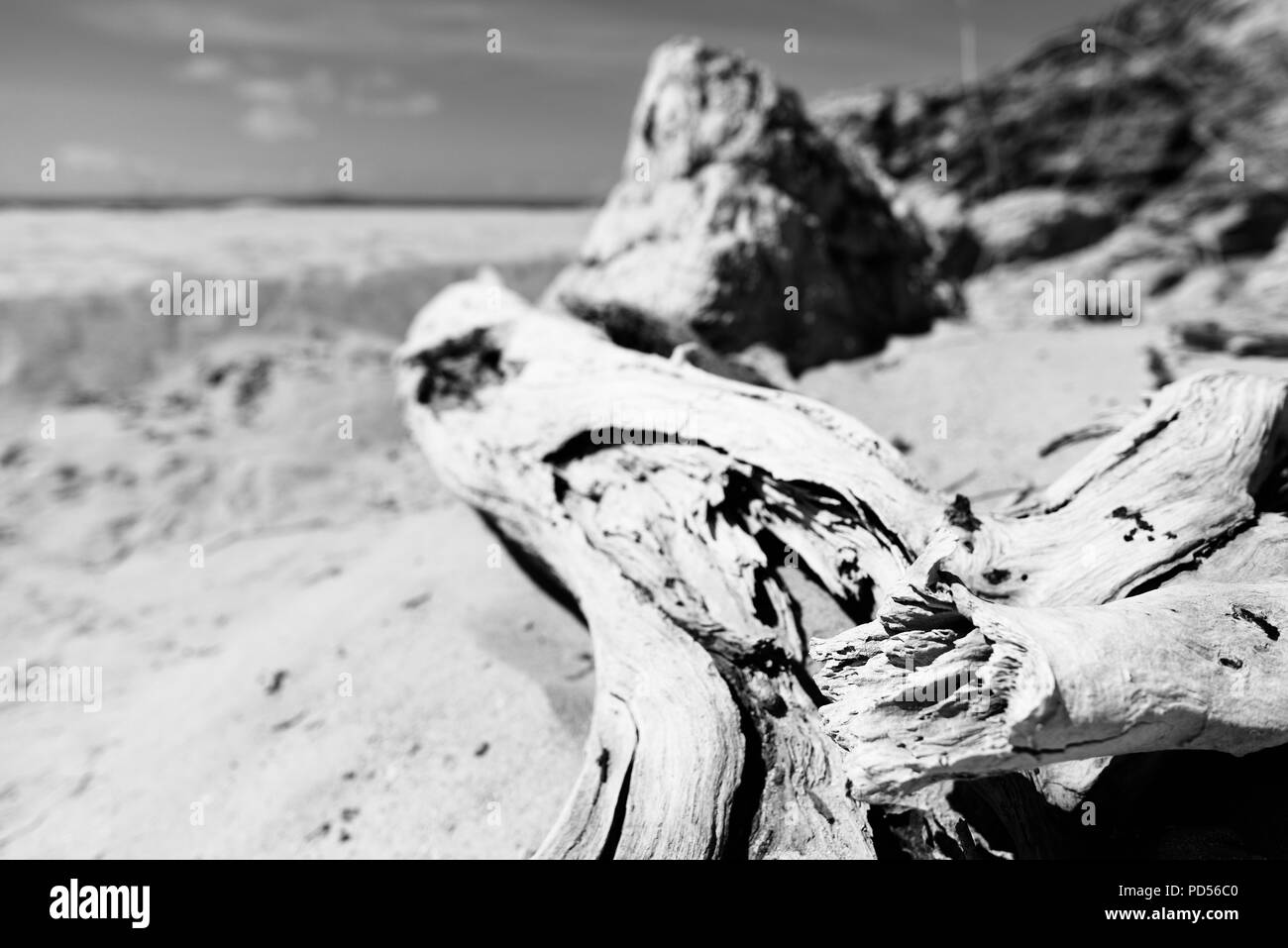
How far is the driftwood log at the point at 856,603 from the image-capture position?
68.4 inches

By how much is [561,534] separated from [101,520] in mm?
4082

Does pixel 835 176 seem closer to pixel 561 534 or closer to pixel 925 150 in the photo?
pixel 561 534

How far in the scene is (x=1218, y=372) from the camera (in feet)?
8.69

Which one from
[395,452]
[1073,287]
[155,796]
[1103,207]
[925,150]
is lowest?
[155,796]

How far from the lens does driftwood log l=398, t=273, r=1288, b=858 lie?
1.74 m

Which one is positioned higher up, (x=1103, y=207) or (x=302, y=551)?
(x=1103, y=207)

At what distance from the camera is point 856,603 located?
2.57 metres
